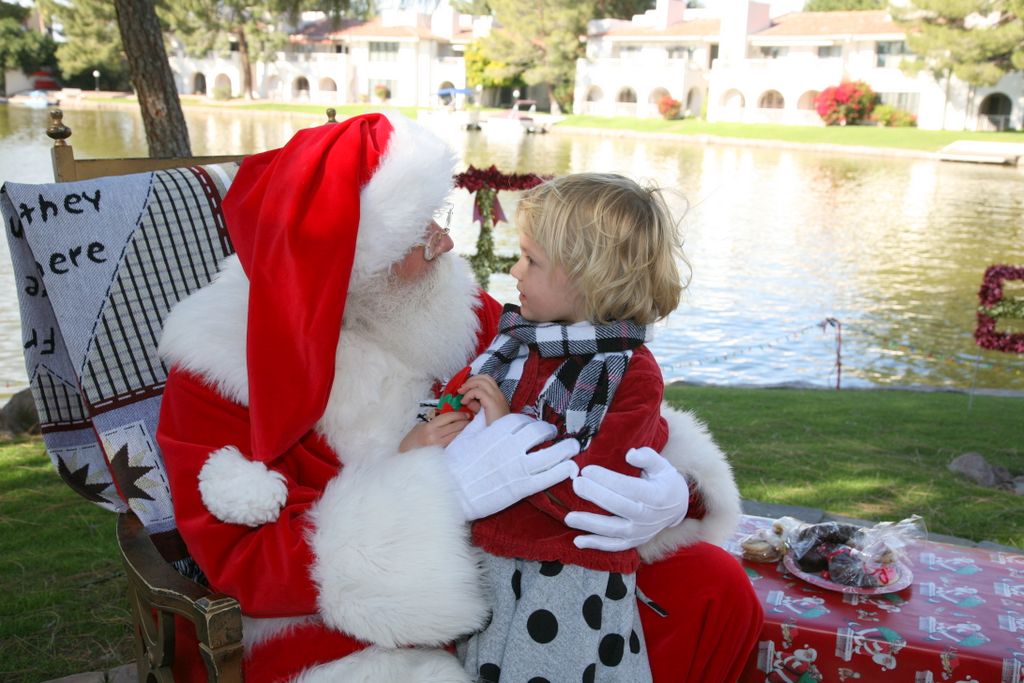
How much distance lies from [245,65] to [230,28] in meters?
6.52

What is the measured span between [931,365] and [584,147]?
23073 millimetres

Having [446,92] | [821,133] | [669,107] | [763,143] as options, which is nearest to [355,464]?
[763,143]

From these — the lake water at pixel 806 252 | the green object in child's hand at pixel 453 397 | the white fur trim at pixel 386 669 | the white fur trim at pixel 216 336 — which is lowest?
the lake water at pixel 806 252

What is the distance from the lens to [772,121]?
41.6m

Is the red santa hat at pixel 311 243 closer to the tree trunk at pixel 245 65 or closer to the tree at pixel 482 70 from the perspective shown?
the tree trunk at pixel 245 65

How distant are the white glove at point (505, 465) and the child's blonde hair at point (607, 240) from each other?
32cm

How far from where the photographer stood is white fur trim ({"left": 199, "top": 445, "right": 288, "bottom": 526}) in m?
1.62

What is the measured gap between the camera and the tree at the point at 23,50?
42747mm

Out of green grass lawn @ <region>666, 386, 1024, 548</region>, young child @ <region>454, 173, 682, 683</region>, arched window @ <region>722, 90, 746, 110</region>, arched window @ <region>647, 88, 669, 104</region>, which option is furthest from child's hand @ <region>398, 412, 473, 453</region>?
arched window @ <region>647, 88, 669, 104</region>

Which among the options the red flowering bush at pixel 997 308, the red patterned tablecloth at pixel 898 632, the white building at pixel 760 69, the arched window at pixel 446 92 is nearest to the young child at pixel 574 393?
the red patterned tablecloth at pixel 898 632

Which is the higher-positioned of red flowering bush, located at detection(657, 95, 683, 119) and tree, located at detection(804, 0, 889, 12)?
tree, located at detection(804, 0, 889, 12)

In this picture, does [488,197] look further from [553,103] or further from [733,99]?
[553,103]

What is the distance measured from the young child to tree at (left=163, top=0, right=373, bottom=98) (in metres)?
35.8

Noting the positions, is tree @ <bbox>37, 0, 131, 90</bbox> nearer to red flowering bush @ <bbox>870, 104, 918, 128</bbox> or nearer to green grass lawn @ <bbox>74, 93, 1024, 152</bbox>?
green grass lawn @ <bbox>74, 93, 1024, 152</bbox>
